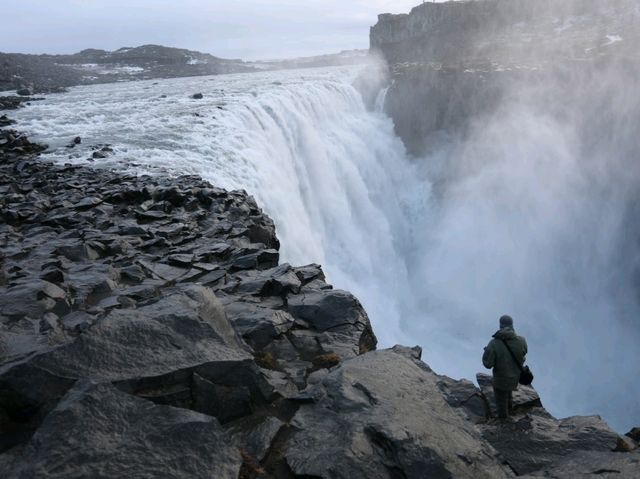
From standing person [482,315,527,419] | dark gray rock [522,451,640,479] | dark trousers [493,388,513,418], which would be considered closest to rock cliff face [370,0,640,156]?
standing person [482,315,527,419]

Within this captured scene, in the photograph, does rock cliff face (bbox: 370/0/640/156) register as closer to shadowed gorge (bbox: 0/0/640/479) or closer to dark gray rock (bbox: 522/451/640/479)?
shadowed gorge (bbox: 0/0/640/479)

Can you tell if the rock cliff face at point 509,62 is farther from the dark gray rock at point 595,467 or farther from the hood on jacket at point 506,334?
the dark gray rock at point 595,467

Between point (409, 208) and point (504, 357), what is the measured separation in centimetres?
3014

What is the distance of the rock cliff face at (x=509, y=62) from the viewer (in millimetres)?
37722

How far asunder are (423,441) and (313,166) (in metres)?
23.3

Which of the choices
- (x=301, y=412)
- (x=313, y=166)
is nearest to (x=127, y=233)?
→ (x=301, y=412)

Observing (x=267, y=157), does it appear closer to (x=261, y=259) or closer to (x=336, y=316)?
(x=261, y=259)

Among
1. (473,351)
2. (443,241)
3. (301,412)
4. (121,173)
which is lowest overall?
(473,351)

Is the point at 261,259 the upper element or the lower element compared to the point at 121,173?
lower

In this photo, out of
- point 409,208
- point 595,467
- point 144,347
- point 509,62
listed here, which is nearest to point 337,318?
point 144,347

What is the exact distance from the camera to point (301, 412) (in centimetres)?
542

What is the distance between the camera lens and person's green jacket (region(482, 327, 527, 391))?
6793 mm

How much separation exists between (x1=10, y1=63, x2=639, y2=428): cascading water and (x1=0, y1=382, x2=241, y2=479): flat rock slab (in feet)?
45.5

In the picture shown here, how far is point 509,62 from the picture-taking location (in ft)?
147
